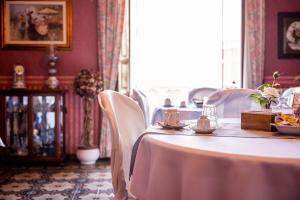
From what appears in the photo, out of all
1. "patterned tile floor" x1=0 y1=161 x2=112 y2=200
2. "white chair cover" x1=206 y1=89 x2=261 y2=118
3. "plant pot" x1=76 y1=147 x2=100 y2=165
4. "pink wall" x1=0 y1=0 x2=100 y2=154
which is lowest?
"patterned tile floor" x1=0 y1=161 x2=112 y2=200

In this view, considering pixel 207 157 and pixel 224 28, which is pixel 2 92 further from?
pixel 207 157

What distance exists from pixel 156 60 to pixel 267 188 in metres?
4.80

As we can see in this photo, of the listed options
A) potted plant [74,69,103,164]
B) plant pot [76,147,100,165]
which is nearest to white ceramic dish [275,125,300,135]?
potted plant [74,69,103,164]

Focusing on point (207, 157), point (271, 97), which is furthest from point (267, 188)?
point (271, 97)

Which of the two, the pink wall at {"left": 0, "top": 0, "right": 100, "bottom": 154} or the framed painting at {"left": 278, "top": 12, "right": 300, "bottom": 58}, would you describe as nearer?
the pink wall at {"left": 0, "top": 0, "right": 100, "bottom": 154}

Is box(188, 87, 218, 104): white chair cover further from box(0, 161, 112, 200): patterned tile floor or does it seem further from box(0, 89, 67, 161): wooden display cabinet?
box(0, 89, 67, 161): wooden display cabinet

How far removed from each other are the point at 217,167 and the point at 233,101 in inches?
83.4

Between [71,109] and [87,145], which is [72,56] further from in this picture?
[87,145]

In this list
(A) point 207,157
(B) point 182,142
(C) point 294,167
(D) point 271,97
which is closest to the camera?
(C) point 294,167

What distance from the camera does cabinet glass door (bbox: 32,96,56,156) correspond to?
4770 millimetres

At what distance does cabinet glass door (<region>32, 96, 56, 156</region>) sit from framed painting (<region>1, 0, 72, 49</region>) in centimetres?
83

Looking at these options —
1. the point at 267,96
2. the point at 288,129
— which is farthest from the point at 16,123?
the point at 288,129

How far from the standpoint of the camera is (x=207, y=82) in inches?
229

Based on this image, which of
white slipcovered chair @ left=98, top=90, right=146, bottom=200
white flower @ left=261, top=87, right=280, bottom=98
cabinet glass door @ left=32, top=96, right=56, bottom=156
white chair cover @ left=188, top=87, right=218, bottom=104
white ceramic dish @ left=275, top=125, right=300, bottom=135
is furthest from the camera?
cabinet glass door @ left=32, top=96, right=56, bottom=156
